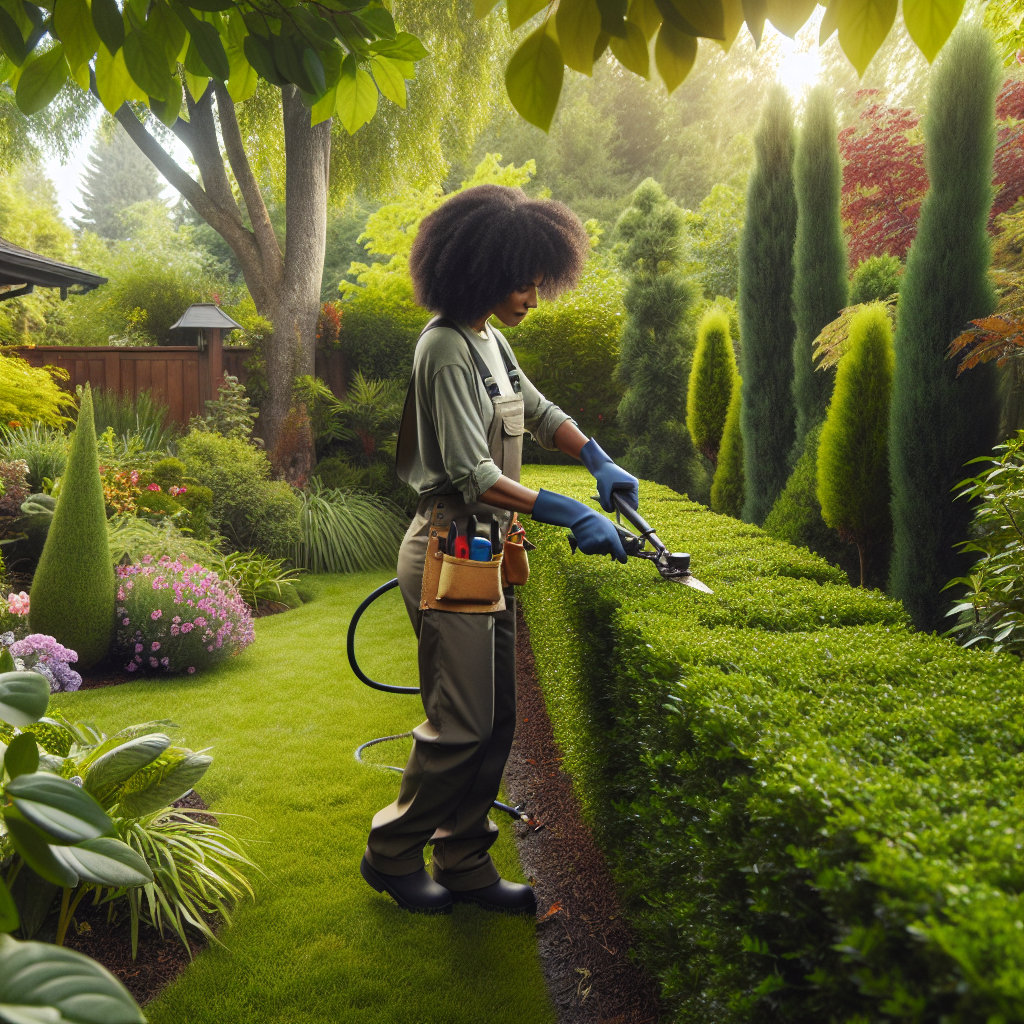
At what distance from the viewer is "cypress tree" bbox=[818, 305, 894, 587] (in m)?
5.41

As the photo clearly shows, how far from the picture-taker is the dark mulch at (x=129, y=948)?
7.29ft

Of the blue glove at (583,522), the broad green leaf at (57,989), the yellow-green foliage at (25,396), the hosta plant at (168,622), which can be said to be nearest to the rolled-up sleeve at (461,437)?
the blue glove at (583,522)

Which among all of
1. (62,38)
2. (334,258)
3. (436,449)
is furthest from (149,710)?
(334,258)

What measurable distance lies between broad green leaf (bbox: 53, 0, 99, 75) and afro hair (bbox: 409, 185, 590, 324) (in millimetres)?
1216

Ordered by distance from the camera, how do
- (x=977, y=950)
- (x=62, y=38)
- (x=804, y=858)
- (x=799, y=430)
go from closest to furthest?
(x=977, y=950) < (x=804, y=858) < (x=62, y=38) < (x=799, y=430)

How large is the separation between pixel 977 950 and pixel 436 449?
1.93m

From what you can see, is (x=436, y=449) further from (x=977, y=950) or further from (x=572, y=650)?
(x=977, y=950)

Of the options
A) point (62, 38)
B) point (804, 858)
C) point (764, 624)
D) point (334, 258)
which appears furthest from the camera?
point (334, 258)

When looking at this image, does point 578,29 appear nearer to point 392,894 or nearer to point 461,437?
point 461,437

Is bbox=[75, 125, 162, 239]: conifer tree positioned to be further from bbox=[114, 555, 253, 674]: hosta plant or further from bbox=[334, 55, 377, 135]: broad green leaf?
bbox=[334, 55, 377, 135]: broad green leaf

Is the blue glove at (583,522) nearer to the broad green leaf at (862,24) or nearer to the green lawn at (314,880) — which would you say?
the green lawn at (314,880)

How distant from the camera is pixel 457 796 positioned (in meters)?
2.46

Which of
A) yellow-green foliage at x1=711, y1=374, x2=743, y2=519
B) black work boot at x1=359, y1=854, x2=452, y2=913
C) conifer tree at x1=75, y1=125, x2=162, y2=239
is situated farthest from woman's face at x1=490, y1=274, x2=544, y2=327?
conifer tree at x1=75, y1=125, x2=162, y2=239

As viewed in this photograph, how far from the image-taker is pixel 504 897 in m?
2.62
